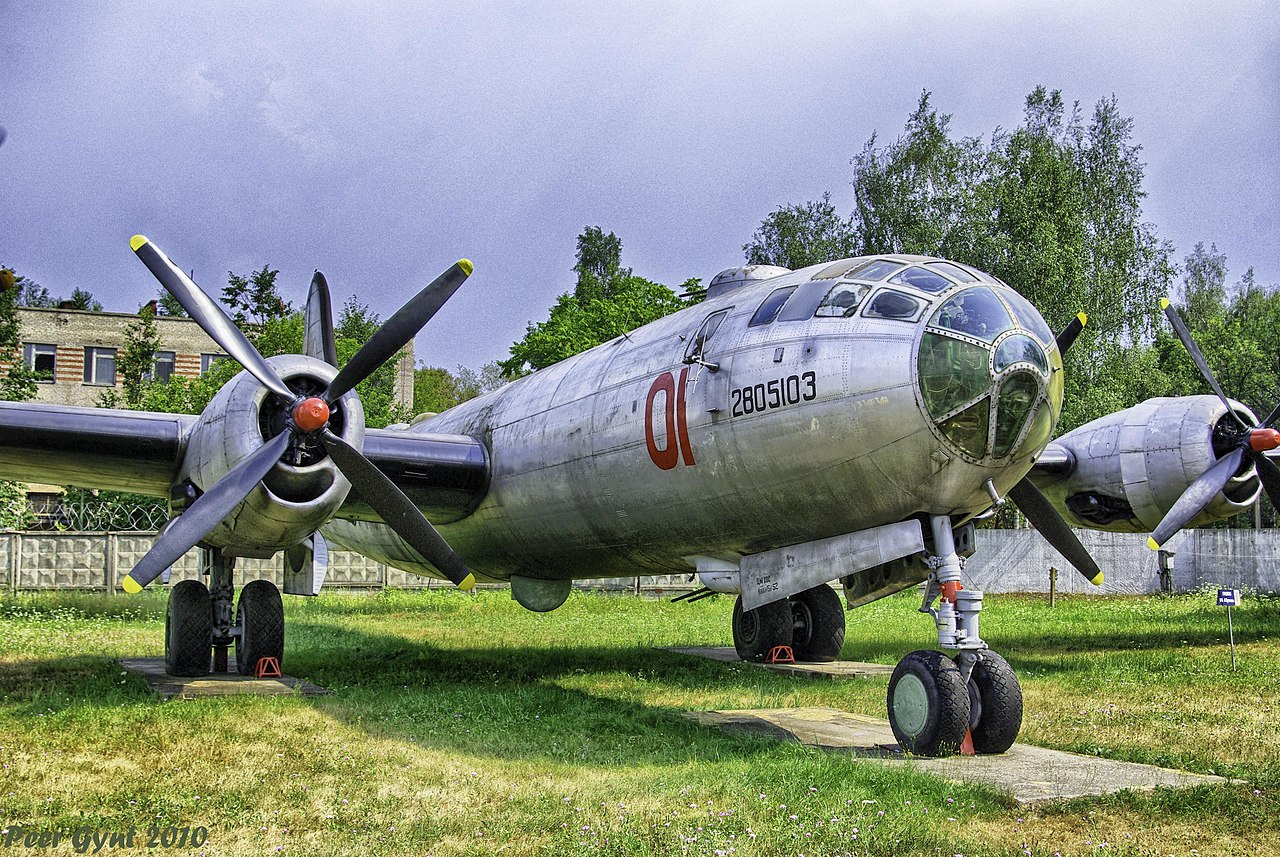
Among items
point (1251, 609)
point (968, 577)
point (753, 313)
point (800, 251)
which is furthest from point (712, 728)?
point (800, 251)

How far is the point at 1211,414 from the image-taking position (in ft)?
47.1

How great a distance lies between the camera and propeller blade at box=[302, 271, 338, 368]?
1182cm

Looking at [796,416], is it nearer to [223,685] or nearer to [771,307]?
[771,307]

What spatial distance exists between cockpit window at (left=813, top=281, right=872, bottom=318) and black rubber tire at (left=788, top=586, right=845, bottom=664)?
649 cm

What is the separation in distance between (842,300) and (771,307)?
82 cm

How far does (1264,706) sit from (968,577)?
2356 centimetres

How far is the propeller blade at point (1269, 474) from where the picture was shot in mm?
13914

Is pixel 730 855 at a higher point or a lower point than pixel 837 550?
lower

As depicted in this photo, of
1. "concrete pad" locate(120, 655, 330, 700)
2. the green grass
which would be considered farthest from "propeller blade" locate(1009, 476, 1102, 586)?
"concrete pad" locate(120, 655, 330, 700)

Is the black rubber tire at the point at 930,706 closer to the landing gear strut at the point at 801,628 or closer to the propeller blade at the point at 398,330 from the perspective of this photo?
the propeller blade at the point at 398,330

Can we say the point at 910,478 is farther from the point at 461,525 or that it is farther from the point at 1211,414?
the point at 1211,414

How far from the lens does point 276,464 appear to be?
982 cm

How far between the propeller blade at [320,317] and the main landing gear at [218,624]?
261 centimetres
